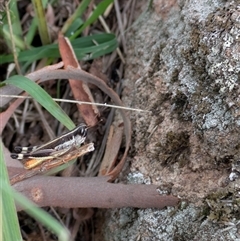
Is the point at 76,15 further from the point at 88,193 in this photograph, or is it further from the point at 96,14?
the point at 88,193

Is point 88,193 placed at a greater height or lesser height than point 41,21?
lesser

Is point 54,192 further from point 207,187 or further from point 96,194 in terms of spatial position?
point 207,187

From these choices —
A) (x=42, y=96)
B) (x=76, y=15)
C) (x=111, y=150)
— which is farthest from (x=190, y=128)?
(x=76, y=15)

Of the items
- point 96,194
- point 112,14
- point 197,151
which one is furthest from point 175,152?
point 112,14

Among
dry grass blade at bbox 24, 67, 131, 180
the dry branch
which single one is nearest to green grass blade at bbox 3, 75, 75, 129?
dry grass blade at bbox 24, 67, 131, 180

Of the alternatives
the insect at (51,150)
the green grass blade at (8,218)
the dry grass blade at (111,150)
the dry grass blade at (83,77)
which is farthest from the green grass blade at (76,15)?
the green grass blade at (8,218)

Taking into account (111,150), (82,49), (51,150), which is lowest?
(111,150)

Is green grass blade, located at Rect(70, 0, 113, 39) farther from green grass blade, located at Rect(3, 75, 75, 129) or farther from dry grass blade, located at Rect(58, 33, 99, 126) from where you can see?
green grass blade, located at Rect(3, 75, 75, 129)
